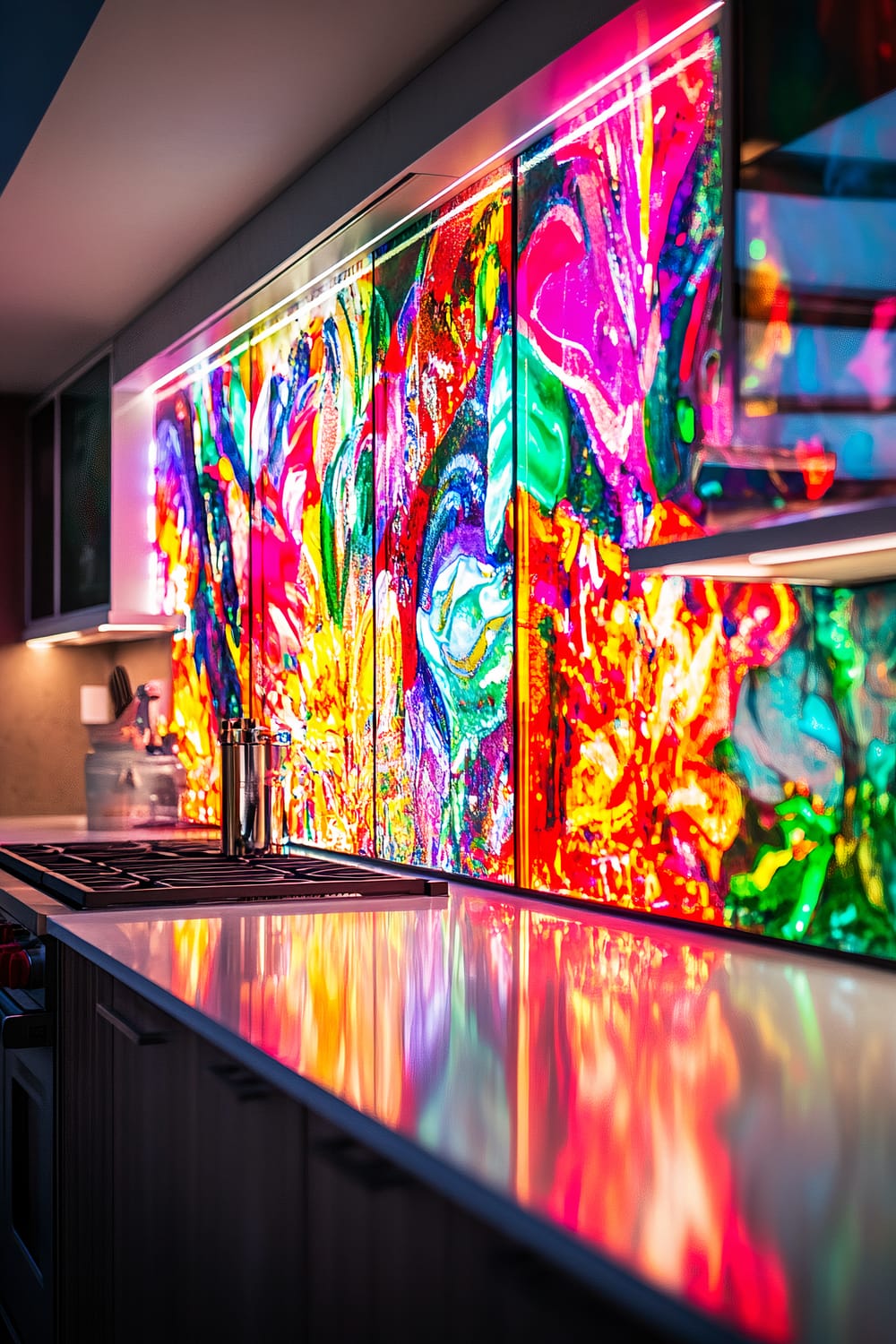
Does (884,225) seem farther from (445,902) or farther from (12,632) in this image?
(12,632)

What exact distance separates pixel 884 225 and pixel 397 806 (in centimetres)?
178

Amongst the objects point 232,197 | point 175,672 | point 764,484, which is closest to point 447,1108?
point 764,484

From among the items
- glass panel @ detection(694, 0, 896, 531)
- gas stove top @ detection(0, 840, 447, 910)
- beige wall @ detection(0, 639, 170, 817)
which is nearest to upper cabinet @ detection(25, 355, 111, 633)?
beige wall @ detection(0, 639, 170, 817)

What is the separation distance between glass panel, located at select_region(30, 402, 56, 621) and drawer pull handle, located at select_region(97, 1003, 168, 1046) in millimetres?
2826

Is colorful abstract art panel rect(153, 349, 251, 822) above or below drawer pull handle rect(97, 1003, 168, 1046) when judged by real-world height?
above

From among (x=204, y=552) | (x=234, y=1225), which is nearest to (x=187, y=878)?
(x=234, y=1225)

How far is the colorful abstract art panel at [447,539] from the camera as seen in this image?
239cm

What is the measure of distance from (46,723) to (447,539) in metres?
2.52

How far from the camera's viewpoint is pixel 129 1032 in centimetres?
164

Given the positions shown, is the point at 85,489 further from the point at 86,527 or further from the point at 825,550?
the point at 825,550

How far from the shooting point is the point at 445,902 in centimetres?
218

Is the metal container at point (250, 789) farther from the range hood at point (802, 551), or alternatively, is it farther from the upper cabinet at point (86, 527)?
the upper cabinet at point (86, 527)

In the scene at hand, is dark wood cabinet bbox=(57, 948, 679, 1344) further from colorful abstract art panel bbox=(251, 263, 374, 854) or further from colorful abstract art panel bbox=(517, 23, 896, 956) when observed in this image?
colorful abstract art panel bbox=(251, 263, 374, 854)

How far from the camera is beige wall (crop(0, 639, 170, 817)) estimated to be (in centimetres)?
461
